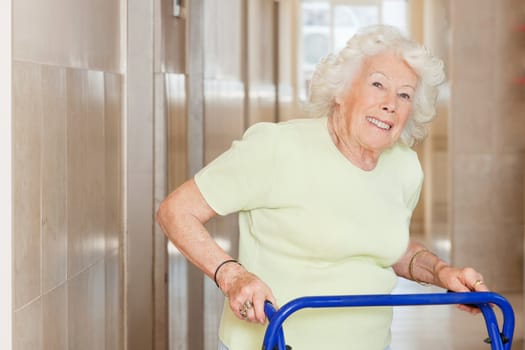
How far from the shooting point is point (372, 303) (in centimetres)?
183

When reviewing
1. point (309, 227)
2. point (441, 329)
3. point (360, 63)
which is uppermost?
point (360, 63)

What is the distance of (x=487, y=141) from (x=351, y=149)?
482cm

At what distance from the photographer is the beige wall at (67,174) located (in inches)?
75.1

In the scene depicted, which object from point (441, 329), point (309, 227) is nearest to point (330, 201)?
point (309, 227)

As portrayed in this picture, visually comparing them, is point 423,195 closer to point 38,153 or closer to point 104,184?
point 104,184

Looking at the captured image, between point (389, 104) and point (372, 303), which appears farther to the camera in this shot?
point (389, 104)

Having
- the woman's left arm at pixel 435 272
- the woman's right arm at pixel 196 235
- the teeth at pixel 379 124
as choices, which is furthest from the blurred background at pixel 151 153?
the woman's left arm at pixel 435 272

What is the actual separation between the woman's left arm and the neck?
26cm

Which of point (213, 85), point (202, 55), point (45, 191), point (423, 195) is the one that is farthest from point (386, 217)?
point (423, 195)

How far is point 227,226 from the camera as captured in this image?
15.4 ft

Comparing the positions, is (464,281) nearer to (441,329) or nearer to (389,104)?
(389,104)

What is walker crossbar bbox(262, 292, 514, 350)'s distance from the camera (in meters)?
1.79
